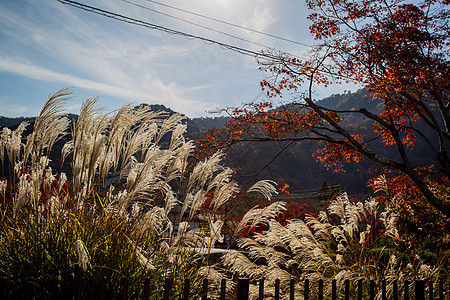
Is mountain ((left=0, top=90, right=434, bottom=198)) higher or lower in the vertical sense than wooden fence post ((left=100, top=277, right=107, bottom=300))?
higher

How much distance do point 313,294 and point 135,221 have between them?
2.10 metres

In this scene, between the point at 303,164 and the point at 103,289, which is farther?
the point at 303,164

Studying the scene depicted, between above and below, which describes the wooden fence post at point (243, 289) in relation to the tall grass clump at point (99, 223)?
below

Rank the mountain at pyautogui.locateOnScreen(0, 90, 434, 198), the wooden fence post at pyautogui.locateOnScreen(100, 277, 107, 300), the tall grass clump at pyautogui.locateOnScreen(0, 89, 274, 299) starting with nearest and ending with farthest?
1. the wooden fence post at pyautogui.locateOnScreen(100, 277, 107, 300)
2. the tall grass clump at pyautogui.locateOnScreen(0, 89, 274, 299)
3. the mountain at pyautogui.locateOnScreen(0, 90, 434, 198)

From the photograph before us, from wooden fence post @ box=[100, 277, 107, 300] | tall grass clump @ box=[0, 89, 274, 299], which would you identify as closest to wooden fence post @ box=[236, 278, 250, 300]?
tall grass clump @ box=[0, 89, 274, 299]

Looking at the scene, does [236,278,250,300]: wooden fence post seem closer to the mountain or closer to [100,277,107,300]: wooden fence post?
[100,277,107,300]: wooden fence post

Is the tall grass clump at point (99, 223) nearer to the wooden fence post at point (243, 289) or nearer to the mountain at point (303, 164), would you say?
the wooden fence post at point (243, 289)

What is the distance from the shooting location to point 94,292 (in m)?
2.19

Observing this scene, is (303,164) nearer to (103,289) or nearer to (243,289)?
(243,289)

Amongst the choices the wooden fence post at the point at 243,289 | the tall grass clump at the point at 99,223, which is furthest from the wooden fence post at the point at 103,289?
the wooden fence post at the point at 243,289

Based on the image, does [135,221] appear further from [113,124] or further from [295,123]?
[295,123]

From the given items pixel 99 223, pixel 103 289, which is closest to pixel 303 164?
pixel 99 223

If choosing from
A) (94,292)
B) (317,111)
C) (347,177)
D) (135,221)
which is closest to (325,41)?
(317,111)

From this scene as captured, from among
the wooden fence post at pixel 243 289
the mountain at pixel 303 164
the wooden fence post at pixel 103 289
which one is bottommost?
the wooden fence post at pixel 243 289
